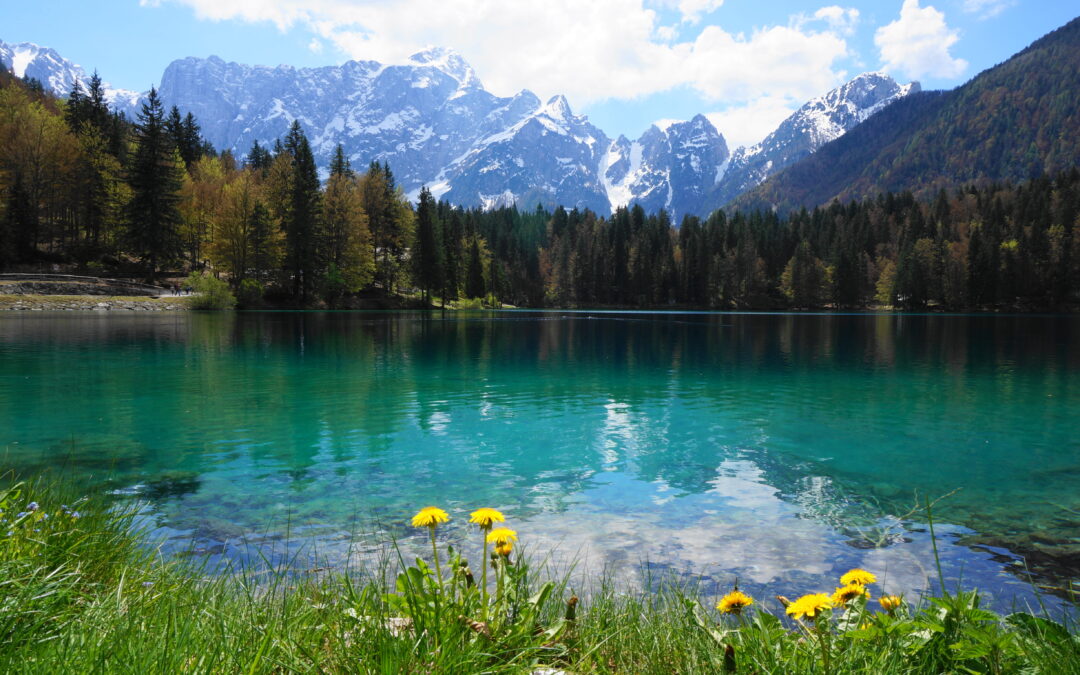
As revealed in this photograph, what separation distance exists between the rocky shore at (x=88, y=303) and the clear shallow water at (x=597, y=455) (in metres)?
36.1

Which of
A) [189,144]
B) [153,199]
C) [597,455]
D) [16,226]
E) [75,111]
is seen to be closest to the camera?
[597,455]

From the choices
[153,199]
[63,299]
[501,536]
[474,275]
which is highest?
[153,199]

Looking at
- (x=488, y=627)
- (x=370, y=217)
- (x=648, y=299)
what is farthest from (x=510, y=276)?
(x=488, y=627)

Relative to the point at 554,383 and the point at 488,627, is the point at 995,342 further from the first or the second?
the point at 488,627

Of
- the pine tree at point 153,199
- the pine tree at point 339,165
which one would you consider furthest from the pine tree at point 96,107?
the pine tree at point 339,165

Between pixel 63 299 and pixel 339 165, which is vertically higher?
pixel 339 165

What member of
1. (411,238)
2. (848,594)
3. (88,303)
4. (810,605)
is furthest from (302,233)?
(810,605)

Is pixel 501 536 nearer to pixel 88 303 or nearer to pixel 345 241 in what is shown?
pixel 88 303

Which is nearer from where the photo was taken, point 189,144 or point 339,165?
point 339,165

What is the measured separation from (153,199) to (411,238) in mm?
32515

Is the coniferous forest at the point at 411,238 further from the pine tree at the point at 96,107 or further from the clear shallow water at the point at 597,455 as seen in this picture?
the clear shallow water at the point at 597,455

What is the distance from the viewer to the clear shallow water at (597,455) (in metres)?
7.11

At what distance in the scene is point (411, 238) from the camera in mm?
87375

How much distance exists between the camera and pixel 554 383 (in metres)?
21.7
